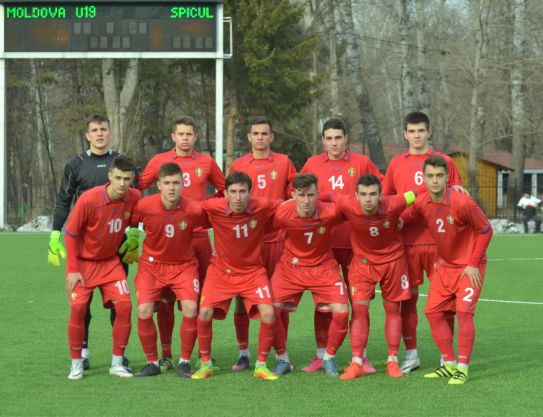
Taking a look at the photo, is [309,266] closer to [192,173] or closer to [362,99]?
[192,173]

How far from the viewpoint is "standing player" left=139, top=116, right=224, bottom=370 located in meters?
8.16

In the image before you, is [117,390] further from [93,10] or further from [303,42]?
[303,42]

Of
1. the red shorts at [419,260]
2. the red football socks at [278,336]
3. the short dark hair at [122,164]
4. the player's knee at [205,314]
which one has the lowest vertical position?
the red football socks at [278,336]

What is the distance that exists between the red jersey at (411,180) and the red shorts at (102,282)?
91.8 inches

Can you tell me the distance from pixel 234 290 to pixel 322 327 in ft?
3.13

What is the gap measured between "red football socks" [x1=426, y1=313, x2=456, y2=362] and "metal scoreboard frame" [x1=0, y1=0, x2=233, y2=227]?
1559 centimetres

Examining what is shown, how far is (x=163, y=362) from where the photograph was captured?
8.02 meters

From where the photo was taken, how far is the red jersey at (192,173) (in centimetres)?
845

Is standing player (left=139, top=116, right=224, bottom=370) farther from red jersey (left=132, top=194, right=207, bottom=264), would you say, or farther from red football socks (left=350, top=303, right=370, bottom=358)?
red football socks (left=350, top=303, right=370, bottom=358)

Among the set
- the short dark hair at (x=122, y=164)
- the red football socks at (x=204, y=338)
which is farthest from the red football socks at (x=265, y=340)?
the short dark hair at (x=122, y=164)

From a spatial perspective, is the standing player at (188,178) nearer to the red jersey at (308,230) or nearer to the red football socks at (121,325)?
the red football socks at (121,325)

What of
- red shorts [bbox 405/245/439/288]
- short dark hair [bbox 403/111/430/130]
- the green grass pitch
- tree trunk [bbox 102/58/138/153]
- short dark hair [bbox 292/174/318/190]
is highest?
tree trunk [bbox 102/58/138/153]

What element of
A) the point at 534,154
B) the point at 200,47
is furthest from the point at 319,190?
the point at 534,154

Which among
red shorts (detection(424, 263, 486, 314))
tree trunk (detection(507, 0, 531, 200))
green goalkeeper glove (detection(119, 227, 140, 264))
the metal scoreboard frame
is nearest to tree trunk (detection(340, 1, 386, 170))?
tree trunk (detection(507, 0, 531, 200))
